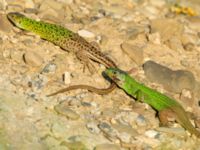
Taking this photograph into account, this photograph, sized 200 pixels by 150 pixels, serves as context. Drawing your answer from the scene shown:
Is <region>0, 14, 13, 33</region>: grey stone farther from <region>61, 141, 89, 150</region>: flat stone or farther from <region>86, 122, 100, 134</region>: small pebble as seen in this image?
<region>61, 141, 89, 150</region>: flat stone

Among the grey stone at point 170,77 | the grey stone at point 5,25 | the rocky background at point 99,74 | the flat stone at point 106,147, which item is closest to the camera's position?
the flat stone at point 106,147

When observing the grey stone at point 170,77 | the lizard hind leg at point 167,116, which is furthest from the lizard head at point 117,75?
the lizard hind leg at point 167,116

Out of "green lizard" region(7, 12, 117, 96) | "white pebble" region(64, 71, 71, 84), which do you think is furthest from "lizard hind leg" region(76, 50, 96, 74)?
"white pebble" region(64, 71, 71, 84)

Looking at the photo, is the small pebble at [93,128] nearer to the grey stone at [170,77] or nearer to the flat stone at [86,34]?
the grey stone at [170,77]

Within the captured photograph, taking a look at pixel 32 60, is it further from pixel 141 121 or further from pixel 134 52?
pixel 141 121

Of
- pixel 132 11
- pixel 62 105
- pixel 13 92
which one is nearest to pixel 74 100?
pixel 62 105

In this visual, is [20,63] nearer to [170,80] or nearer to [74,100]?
[74,100]

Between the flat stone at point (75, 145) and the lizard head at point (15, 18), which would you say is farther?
the lizard head at point (15, 18)
